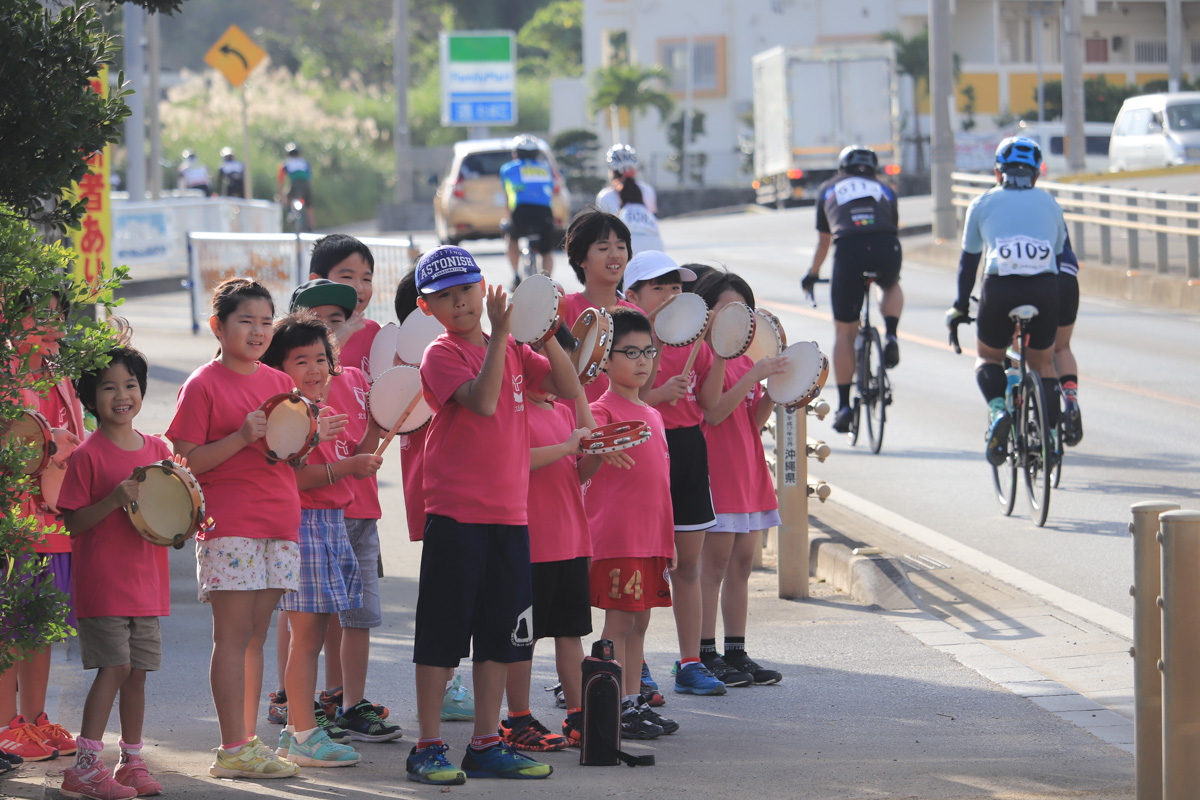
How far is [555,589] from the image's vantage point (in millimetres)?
5551

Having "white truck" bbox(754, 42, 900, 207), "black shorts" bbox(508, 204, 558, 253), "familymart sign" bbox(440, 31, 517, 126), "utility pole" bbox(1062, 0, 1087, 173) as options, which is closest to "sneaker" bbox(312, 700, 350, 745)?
"black shorts" bbox(508, 204, 558, 253)

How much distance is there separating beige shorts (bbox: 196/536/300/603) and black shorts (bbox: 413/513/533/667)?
0.49 metres

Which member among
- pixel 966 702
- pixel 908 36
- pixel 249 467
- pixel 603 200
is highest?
pixel 908 36

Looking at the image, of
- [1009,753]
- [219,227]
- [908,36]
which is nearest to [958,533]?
[1009,753]

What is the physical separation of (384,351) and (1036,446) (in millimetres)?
5193

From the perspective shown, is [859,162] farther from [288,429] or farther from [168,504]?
[168,504]

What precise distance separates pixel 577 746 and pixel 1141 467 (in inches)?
275

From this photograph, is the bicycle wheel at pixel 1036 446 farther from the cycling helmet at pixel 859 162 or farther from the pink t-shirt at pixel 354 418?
the pink t-shirt at pixel 354 418

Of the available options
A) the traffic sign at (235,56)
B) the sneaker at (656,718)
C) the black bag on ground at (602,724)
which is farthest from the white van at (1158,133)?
the black bag on ground at (602,724)

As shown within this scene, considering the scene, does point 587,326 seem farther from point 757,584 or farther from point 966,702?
point 757,584

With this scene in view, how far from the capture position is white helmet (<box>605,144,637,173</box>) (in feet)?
40.6

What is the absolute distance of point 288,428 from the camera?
507cm

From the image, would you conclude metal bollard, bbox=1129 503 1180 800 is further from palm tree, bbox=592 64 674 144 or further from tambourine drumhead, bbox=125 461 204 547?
palm tree, bbox=592 64 674 144

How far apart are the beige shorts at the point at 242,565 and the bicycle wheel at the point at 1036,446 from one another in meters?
5.81
